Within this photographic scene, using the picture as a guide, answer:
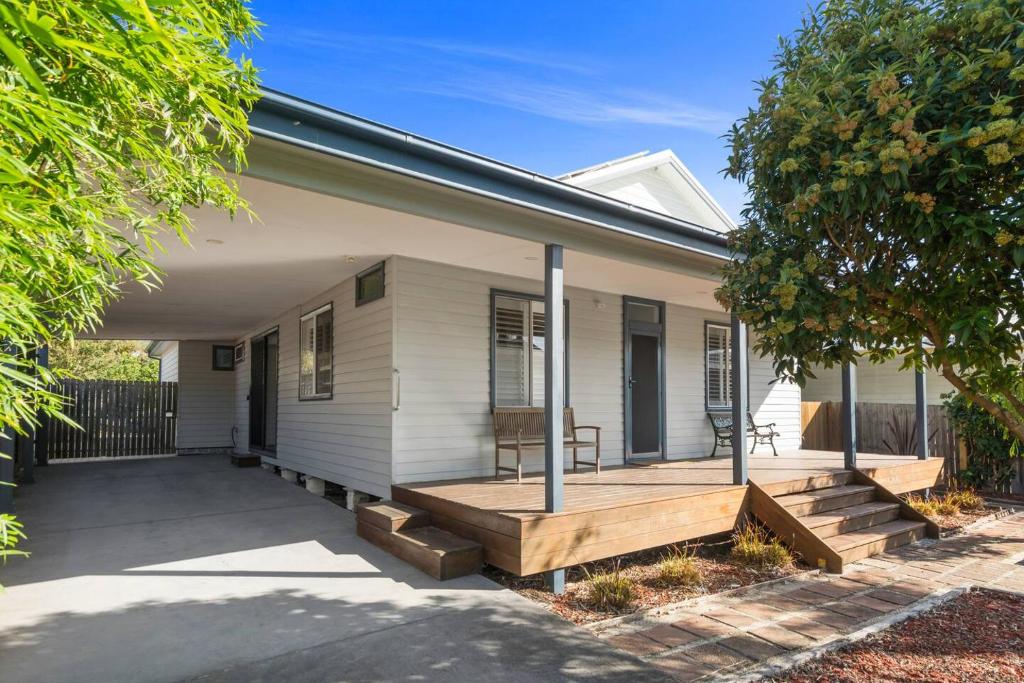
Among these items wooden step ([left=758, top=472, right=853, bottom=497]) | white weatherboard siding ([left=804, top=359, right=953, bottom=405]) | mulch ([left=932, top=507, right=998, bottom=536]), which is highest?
white weatherboard siding ([left=804, top=359, right=953, bottom=405])

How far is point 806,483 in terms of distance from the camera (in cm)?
631

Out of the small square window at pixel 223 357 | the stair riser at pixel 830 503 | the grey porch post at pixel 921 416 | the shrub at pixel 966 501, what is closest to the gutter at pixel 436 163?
the stair riser at pixel 830 503

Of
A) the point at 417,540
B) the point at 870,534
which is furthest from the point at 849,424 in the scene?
the point at 417,540

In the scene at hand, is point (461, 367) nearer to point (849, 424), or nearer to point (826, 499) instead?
point (826, 499)

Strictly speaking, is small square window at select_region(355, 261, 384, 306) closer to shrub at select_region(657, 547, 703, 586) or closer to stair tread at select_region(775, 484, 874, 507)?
shrub at select_region(657, 547, 703, 586)

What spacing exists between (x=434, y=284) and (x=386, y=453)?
69.5 inches

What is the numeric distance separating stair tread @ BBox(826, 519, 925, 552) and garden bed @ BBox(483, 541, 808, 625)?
54 centimetres

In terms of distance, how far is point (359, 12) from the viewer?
20.7 ft

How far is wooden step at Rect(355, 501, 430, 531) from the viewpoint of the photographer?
5027mm

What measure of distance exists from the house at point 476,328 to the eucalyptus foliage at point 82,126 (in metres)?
0.71

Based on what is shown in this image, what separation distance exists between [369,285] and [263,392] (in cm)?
565

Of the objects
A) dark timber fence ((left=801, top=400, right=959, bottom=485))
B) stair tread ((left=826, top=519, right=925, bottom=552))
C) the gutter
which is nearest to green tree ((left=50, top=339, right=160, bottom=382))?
dark timber fence ((left=801, top=400, right=959, bottom=485))

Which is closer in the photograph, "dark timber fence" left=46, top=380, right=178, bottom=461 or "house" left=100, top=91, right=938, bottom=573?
"house" left=100, top=91, right=938, bottom=573

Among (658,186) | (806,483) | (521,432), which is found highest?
(658,186)
